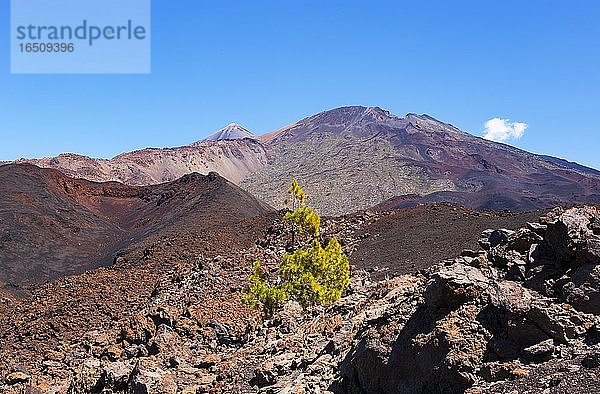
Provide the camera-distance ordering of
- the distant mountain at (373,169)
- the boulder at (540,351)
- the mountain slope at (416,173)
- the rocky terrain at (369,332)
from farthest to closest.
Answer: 1. the distant mountain at (373,169)
2. the mountain slope at (416,173)
3. the rocky terrain at (369,332)
4. the boulder at (540,351)

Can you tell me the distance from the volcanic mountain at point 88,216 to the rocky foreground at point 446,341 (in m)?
24.3

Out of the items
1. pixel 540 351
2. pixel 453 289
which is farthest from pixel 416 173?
pixel 540 351

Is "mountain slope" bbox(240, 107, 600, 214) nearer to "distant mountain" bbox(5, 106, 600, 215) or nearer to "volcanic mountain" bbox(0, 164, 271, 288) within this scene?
"distant mountain" bbox(5, 106, 600, 215)

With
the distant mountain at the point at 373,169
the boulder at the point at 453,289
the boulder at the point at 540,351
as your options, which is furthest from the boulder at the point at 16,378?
the distant mountain at the point at 373,169

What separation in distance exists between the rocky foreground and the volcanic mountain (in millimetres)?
24266

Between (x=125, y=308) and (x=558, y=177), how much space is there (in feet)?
389

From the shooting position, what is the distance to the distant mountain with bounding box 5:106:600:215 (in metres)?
99.4

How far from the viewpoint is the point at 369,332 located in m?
10.7

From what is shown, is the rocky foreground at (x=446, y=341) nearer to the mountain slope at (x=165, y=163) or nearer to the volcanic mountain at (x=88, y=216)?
the volcanic mountain at (x=88, y=216)

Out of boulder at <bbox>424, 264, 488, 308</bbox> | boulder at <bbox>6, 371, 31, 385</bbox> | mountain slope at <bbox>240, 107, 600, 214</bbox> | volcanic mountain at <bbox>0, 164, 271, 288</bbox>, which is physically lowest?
boulder at <bbox>6, 371, 31, 385</bbox>

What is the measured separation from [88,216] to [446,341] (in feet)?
205

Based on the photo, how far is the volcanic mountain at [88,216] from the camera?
48406mm

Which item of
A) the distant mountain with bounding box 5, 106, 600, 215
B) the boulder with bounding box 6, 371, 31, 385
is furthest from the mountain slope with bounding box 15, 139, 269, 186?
the boulder with bounding box 6, 371, 31, 385

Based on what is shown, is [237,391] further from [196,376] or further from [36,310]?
[36,310]
